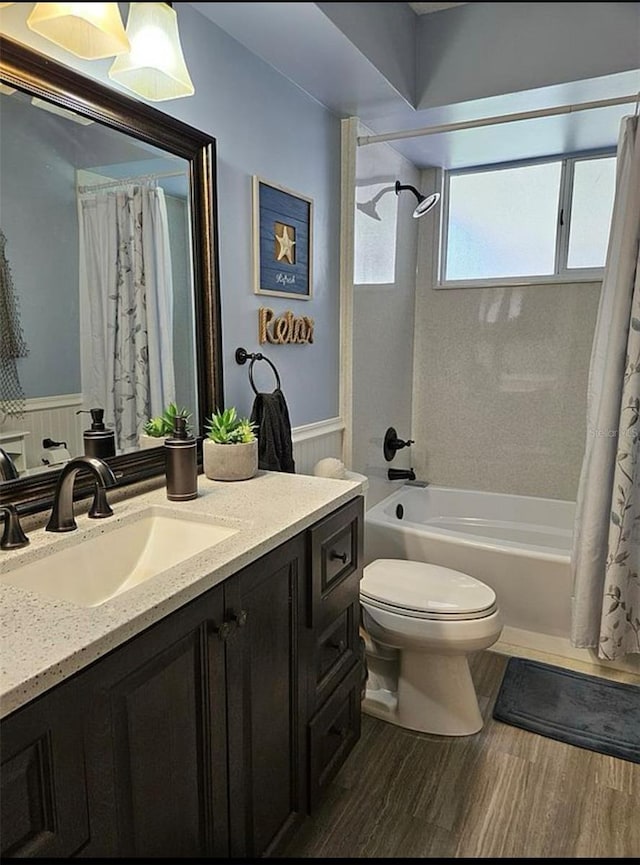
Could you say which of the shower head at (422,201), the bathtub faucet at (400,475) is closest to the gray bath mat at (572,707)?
the bathtub faucet at (400,475)

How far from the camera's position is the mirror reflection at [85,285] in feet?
4.02

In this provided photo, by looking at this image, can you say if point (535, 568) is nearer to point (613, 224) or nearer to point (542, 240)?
point (613, 224)

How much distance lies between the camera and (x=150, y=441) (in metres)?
1.58

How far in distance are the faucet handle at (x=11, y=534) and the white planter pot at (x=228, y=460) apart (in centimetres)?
59

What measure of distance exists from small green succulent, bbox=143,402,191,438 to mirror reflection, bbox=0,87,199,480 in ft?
0.05

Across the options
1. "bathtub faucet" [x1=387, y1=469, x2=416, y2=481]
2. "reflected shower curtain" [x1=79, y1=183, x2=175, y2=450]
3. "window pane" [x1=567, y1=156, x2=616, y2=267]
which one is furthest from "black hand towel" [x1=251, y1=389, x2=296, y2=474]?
"window pane" [x1=567, y1=156, x2=616, y2=267]

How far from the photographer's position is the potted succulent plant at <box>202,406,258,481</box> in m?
1.64

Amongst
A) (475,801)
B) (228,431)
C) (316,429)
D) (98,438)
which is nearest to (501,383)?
(316,429)

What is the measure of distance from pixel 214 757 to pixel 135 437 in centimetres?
79

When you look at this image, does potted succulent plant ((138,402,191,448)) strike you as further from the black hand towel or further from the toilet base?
the toilet base

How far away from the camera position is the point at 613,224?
2.09 metres

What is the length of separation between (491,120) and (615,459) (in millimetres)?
1366

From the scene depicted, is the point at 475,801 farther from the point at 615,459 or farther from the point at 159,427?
the point at 159,427

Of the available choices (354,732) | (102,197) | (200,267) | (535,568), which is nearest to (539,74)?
(200,267)
